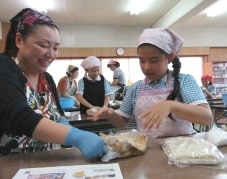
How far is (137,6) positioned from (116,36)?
6.10ft

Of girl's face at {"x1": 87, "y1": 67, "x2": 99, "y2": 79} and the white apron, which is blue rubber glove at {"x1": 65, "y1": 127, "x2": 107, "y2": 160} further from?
girl's face at {"x1": 87, "y1": 67, "x2": 99, "y2": 79}

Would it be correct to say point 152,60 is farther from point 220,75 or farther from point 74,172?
point 220,75

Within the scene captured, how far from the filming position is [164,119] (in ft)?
3.65

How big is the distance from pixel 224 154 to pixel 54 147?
0.71m

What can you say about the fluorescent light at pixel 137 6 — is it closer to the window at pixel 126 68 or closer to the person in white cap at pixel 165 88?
the window at pixel 126 68

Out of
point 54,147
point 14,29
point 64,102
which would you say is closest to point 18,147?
point 54,147

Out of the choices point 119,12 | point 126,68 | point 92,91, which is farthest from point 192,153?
point 126,68

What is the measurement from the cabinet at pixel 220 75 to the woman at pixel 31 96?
739cm

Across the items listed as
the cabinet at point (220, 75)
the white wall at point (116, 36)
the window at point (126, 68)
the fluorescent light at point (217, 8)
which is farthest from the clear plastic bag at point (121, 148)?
the cabinet at point (220, 75)

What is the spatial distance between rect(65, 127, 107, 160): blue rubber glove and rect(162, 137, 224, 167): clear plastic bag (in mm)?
235

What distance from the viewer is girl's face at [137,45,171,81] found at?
1.14 m

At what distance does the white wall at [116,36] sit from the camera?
676 centimetres

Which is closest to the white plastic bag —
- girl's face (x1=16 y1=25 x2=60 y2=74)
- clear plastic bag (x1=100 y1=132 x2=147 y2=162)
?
clear plastic bag (x1=100 y1=132 x2=147 y2=162)

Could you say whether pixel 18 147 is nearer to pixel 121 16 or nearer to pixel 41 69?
pixel 41 69
